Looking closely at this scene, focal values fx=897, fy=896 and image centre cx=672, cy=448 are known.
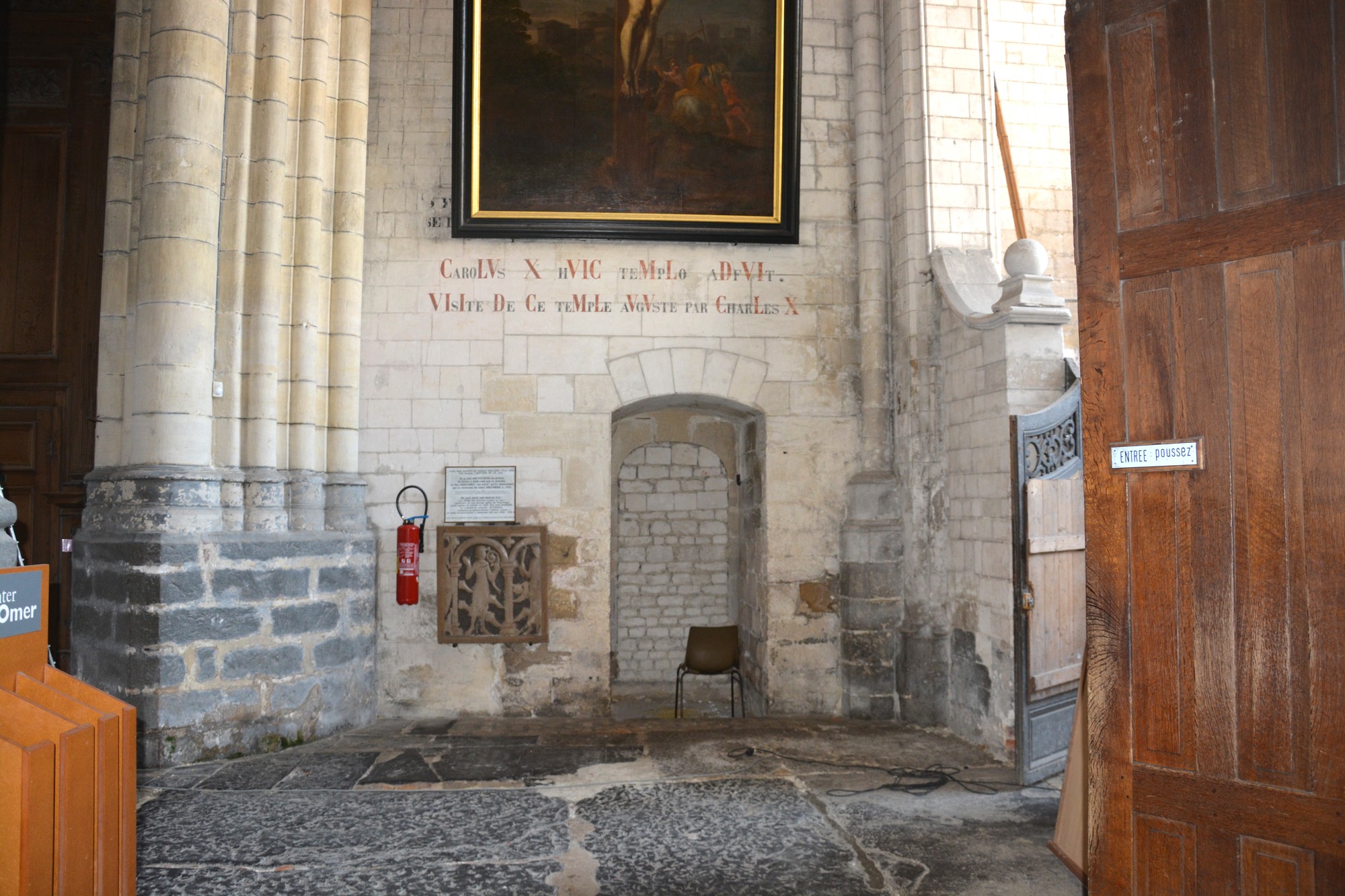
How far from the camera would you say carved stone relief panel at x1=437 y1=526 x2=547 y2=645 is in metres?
5.66

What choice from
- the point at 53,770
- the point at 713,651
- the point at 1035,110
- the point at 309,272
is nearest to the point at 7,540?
the point at 53,770

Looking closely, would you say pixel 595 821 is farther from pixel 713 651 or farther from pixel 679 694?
pixel 679 694

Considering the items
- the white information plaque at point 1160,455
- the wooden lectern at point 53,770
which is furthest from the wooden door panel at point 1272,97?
the wooden lectern at point 53,770

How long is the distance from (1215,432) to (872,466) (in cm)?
408

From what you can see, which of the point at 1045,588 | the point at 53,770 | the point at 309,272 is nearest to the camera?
the point at 53,770

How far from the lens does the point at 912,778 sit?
431cm

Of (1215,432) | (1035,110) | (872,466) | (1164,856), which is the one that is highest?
(1035,110)

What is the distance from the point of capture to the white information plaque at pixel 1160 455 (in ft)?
6.28

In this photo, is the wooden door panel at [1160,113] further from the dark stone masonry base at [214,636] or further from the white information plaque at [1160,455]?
the dark stone masonry base at [214,636]

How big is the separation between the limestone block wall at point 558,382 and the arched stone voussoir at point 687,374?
0.01 metres

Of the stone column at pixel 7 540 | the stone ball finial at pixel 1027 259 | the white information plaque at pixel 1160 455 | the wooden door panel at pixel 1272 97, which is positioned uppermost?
the stone ball finial at pixel 1027 259

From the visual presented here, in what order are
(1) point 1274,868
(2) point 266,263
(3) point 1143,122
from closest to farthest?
(1) point 1274,868
(3) point 1143,122
(2) point 266,263

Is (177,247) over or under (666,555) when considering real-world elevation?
over

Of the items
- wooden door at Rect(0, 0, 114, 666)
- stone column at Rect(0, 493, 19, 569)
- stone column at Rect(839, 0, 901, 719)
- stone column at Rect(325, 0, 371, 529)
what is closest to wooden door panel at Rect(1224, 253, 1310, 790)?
stone column at Rect(0, 493, 19, 569)
